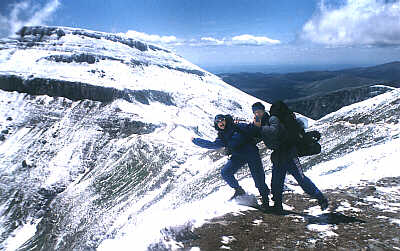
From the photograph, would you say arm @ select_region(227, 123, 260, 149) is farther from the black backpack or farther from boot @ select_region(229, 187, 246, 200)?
boot @ select_region(229, 187, 246, 200)

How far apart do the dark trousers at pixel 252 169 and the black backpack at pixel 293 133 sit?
1646 mm

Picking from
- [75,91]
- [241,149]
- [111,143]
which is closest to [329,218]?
[241,149]

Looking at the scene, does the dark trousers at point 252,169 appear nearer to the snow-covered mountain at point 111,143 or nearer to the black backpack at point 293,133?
the snow-covered mountain at point 111,143

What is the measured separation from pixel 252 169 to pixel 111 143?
233ft

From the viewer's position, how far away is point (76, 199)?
63.8 m

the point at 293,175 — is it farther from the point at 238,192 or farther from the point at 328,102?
the point at 328,102

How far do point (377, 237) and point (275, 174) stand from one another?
3317mm

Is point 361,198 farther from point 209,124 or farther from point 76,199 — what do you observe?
point 209,124

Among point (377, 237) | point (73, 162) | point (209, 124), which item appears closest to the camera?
point (377, 237)

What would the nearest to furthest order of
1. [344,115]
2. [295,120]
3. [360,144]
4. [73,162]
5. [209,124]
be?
[295,120] → [360,144] → [344,115] → [73,162] → [209,124]

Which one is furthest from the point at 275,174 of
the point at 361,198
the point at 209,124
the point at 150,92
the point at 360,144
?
the point at 150,92

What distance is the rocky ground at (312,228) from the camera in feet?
23.5

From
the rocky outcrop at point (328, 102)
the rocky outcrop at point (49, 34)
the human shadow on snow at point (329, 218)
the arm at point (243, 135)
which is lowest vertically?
the rocky outcrop at point (328, 102)

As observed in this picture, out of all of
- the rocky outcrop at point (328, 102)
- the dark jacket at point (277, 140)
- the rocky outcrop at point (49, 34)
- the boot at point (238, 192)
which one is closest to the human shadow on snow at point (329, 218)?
the dark jacket at point (277, 140)
